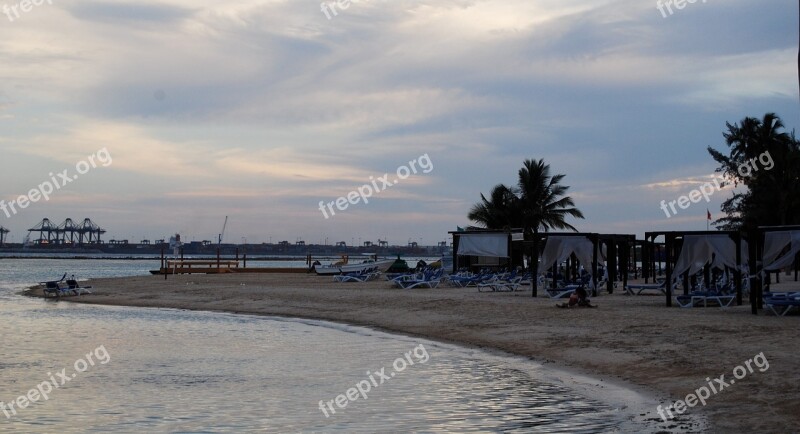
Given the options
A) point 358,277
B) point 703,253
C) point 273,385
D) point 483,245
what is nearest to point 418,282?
point 483,245

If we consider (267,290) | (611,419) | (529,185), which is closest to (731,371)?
(611,419)

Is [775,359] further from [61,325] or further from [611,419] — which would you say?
[61,325]

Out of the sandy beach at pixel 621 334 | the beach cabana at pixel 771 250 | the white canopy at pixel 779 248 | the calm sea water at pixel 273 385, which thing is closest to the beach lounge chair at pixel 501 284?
the sandy beach at pixel 621 334

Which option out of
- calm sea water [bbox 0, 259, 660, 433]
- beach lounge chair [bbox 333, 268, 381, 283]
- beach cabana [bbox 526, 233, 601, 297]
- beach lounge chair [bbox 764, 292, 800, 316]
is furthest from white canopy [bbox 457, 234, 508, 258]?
beach lounge chair [bbox 764, 292, 800, 316]

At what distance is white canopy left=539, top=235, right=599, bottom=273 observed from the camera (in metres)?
28.1

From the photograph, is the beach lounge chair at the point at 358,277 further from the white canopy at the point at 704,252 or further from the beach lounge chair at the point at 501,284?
the white canopy at the point at 704,252

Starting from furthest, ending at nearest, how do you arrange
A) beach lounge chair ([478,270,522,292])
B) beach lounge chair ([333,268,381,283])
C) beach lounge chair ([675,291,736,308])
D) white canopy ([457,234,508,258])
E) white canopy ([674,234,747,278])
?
beach lounge chair ([333,268,381,283]) < white canopy ([457,234,508,258]) < beach lounge chair ([478,270,522,292]) < white canopy ([674,234,747,278]) < beach lounge chair ([675,291,736,308])

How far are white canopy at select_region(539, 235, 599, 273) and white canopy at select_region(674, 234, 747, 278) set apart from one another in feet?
17.8

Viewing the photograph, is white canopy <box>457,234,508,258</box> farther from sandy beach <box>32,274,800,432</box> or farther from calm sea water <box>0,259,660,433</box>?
calm sea water <box>0,259,660,433</box>

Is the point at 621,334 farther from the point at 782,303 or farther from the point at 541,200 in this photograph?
the point at 541,200

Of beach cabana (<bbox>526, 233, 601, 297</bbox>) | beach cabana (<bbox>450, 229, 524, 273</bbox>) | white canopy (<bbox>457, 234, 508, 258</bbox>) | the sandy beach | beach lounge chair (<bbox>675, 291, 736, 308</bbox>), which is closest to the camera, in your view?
the sandy beach

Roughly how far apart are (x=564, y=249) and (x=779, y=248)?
30.3 feet

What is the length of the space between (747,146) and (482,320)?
35153 millimetres

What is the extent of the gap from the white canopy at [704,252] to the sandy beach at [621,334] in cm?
137
